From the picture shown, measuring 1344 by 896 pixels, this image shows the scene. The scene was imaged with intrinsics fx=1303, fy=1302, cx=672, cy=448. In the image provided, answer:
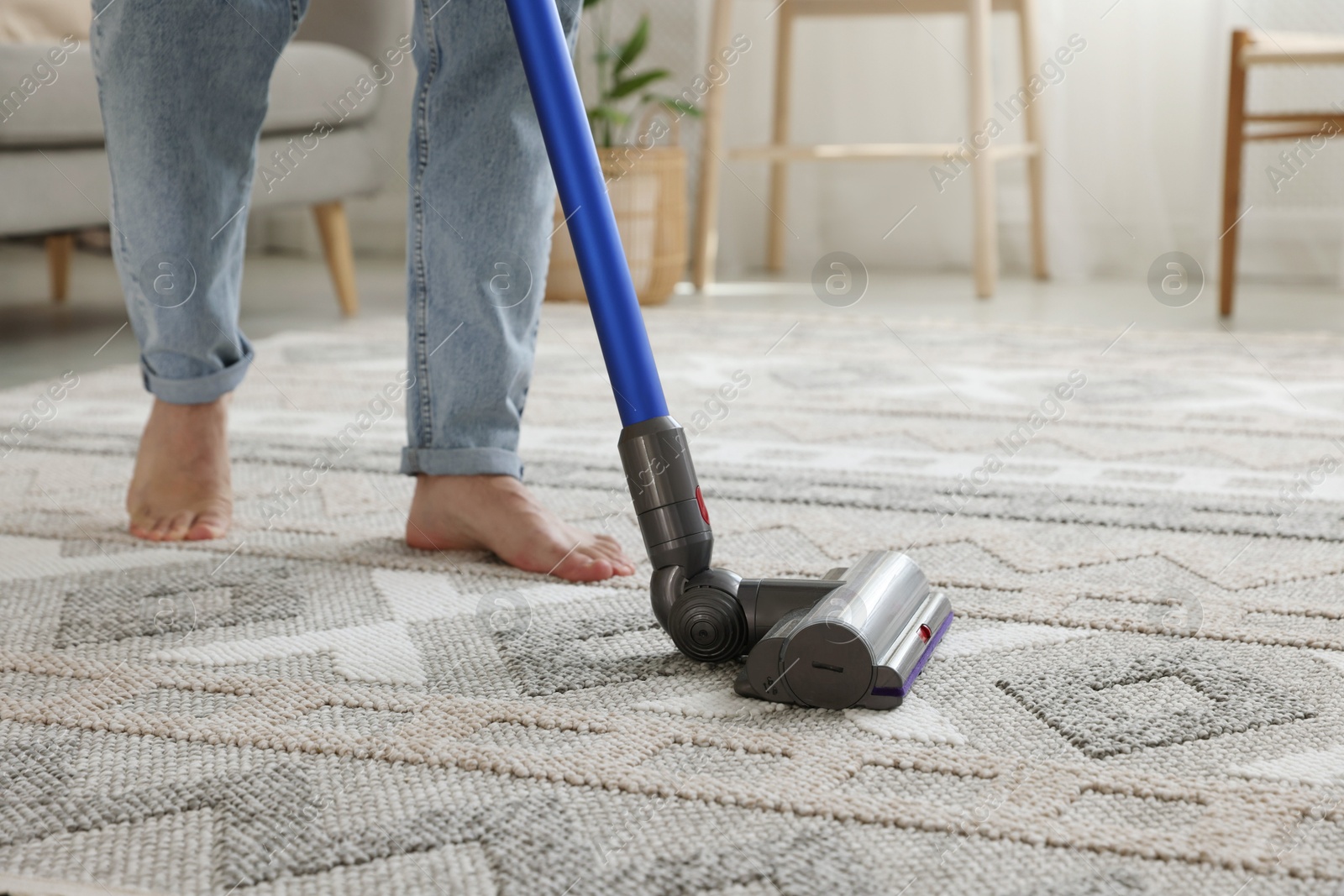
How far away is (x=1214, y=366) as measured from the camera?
5.46 ft

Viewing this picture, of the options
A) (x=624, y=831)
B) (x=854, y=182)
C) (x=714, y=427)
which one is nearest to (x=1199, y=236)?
(x=854, y=182)

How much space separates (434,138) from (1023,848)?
61cm

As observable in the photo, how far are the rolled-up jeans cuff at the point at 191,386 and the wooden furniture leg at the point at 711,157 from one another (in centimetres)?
173

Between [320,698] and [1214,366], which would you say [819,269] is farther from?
[320,698]

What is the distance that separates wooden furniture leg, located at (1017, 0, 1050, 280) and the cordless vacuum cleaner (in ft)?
6.71

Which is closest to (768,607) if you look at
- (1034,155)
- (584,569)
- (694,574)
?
(694,574)

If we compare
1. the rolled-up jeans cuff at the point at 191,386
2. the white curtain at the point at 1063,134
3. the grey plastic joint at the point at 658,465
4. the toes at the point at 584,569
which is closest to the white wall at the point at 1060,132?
the white curtain at the point at 1063,134

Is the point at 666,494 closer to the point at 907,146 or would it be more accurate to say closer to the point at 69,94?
the point at 69,94

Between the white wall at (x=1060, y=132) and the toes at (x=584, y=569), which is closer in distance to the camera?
the toes at (x=584, y=569)

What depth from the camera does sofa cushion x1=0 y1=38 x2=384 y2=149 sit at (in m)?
1.65

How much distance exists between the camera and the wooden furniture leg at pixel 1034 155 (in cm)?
257

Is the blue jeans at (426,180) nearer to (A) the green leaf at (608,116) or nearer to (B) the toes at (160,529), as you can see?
(B) the toes at (160,529)

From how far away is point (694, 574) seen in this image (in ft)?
2.18

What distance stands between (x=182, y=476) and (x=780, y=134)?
6.95 ft
